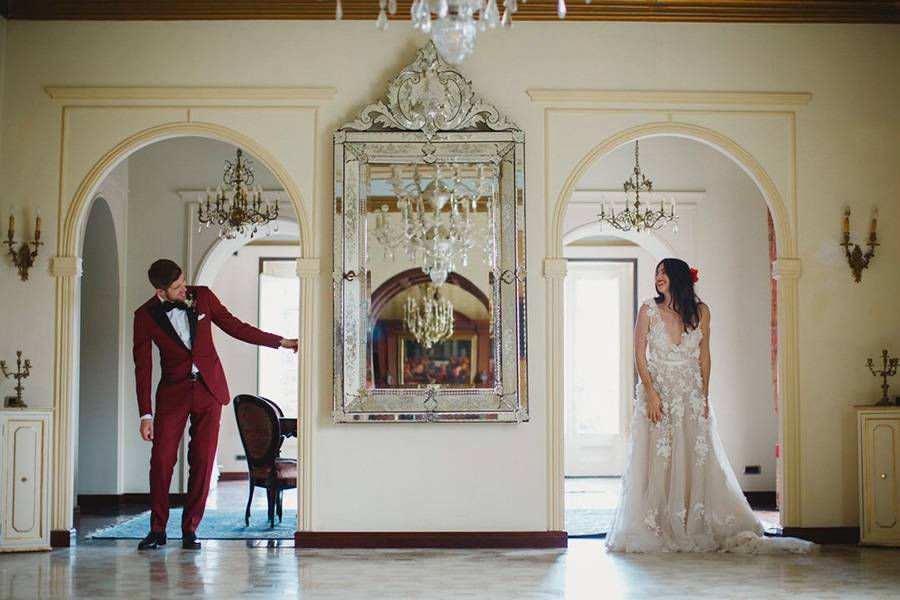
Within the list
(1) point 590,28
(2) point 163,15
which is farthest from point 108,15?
(1) point 590,28

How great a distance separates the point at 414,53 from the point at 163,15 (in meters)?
1.63

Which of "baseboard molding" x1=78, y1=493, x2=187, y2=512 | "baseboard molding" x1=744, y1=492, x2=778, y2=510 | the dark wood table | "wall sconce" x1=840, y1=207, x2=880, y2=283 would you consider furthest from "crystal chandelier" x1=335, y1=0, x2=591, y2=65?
"baseboard molding" x1=744, y1=492, x2=778, y2=510

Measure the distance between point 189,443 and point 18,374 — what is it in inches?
46.0

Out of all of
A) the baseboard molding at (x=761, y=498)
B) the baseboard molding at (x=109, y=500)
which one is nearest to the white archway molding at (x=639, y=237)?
the baseboard molding at (x=761, y=498)

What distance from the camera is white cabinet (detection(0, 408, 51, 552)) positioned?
6.61 metres

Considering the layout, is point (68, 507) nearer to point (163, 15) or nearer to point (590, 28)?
point (163, 15)

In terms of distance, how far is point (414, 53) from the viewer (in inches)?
279

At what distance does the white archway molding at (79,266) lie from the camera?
6871mm

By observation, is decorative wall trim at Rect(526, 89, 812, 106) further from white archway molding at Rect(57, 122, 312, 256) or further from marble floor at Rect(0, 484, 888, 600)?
marble floor at Rect(0, 484, 888, 600)

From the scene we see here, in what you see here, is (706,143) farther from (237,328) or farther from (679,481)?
(237,328)

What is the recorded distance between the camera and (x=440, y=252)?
7.11 metres

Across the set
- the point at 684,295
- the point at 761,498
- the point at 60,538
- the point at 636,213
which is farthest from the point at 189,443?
the point at 761,498

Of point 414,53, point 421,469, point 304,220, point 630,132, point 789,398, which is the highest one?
point 414,53

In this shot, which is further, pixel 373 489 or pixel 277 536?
pixel 277 536
